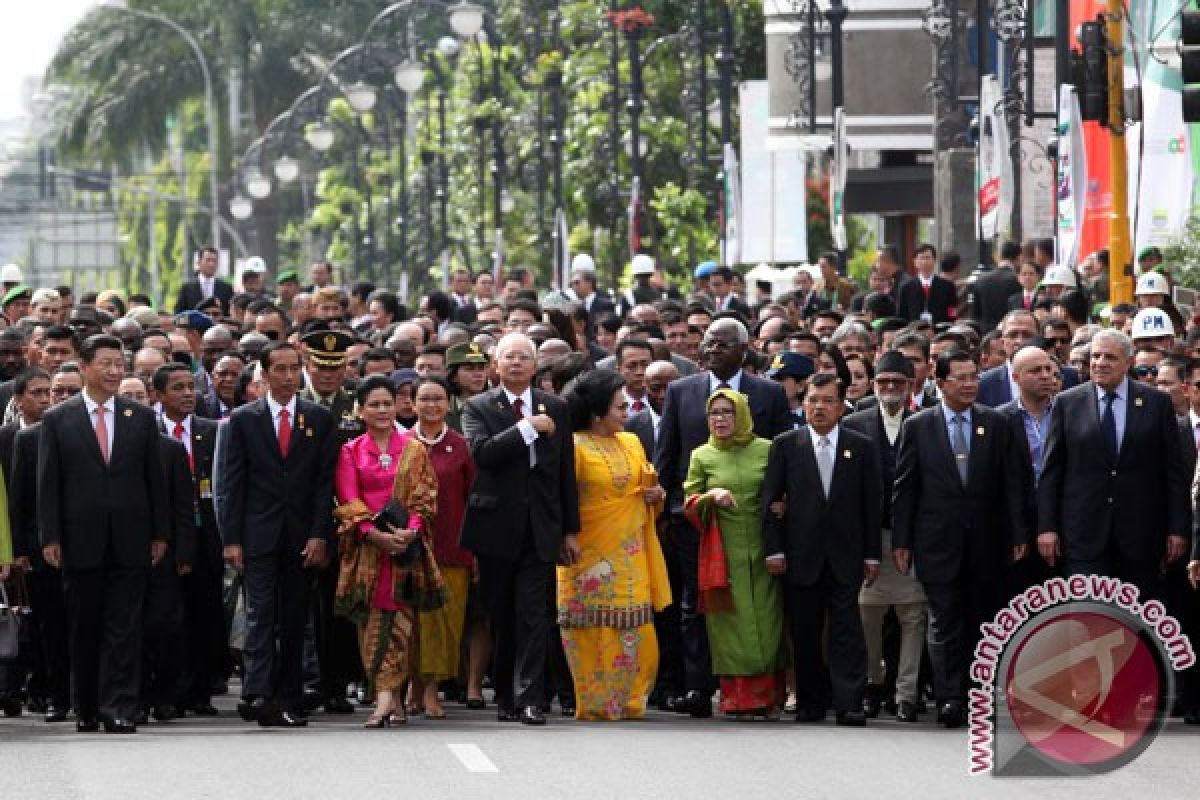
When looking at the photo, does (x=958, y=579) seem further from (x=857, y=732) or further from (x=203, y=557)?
(x=203, y=557)

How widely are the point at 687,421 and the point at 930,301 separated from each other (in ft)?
34.3

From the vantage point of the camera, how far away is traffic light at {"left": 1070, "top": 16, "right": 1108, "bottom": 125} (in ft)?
80.9

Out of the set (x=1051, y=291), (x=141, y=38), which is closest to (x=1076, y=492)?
(x=1051, y=291)

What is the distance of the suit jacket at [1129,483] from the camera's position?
1752 cm

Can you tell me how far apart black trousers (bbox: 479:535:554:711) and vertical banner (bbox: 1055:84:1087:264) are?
9474 millimetres

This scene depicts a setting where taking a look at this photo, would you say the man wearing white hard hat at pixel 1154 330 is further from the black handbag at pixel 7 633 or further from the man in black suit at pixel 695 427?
the black handbag at pixel 7 633

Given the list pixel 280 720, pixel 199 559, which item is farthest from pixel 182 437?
pixel 280 720

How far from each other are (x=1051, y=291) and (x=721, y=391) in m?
7.53

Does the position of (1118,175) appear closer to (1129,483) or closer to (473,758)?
(1129,483)

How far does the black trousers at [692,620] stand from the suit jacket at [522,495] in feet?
3.10

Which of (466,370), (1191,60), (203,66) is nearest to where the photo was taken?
(466,370)

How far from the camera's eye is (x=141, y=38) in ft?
298

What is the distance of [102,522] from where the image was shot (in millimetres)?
17391

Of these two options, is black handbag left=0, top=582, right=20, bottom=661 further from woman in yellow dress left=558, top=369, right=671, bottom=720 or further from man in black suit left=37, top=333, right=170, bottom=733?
woman in yellow dress left=558, top=369, right=671, bottom=720
